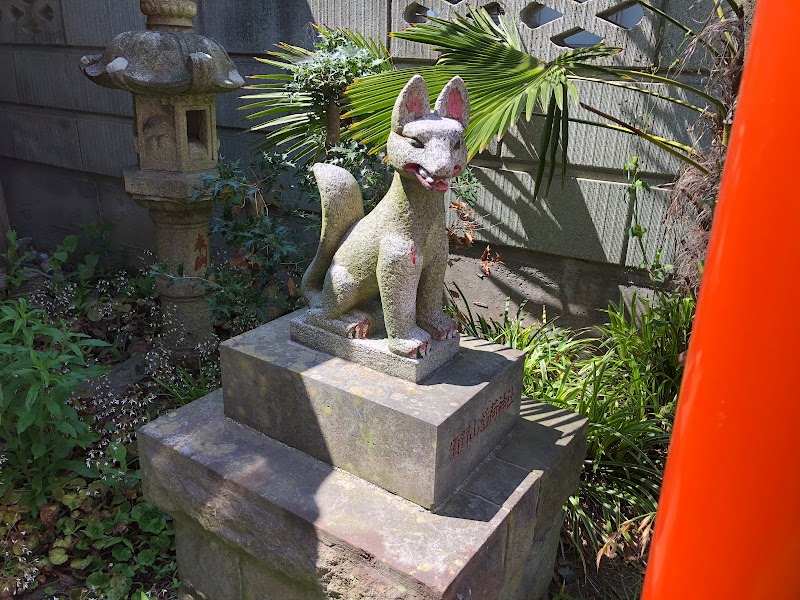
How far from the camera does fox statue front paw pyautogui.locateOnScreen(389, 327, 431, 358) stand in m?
2.17

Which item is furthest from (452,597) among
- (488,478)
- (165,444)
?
(165,444)

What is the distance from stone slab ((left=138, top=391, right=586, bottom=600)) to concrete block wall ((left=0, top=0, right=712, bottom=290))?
159 centimetres

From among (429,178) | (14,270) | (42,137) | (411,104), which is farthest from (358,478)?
(42,137)

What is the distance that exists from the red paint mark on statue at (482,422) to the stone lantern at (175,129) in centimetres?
217

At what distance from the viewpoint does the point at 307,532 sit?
2051mm

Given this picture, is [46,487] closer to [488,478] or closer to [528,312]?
[488,478]

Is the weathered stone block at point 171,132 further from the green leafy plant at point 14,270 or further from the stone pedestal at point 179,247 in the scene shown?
the green leafy plant at point 14,270

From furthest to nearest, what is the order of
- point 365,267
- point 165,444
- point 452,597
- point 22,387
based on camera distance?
point 22,387
point 165,444
point 365,267
point 452,597

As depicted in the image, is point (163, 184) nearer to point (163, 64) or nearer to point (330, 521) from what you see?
point (163, 64)

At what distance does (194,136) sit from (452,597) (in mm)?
3220

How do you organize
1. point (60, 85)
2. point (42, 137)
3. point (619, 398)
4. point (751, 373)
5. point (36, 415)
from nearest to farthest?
1. point (751, 373)
2. point (36, 415)
3. point (619, 398)
4. point (60, 85)
5. point (42, 137)

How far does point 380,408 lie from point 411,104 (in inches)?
38.3

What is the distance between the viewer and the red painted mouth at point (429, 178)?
1.96 m

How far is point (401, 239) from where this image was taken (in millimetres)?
2100
